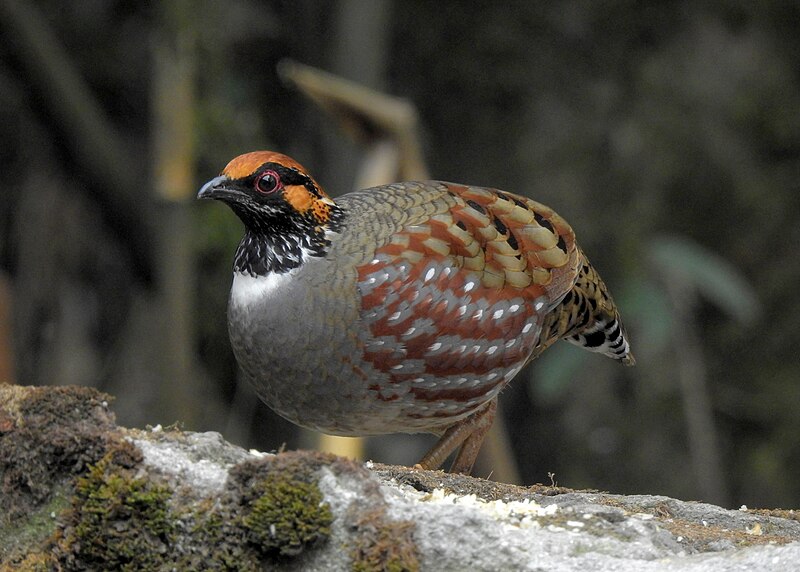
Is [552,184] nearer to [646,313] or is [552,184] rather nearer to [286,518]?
[646,313]

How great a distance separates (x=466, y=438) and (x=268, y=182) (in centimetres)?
147

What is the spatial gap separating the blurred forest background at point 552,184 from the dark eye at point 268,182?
3820mm

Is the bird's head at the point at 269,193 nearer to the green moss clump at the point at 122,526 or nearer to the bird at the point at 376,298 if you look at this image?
the bird at the point at 376,298

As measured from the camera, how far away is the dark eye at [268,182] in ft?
14.5

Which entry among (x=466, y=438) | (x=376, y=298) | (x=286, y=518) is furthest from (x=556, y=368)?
(x=286, y=518)

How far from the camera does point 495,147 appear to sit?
978 cm

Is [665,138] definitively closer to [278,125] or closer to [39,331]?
[278,125]

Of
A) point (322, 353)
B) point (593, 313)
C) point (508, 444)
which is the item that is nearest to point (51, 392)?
point (322, 353)

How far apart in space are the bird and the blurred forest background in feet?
12.1

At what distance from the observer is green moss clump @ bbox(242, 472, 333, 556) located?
301 centimetres

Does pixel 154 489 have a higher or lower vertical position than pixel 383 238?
lower

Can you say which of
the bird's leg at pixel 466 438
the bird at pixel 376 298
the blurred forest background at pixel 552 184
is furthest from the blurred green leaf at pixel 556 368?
the bird at pixel 376 298

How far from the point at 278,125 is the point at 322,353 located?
5832mm

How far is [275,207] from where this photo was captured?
4496mm
